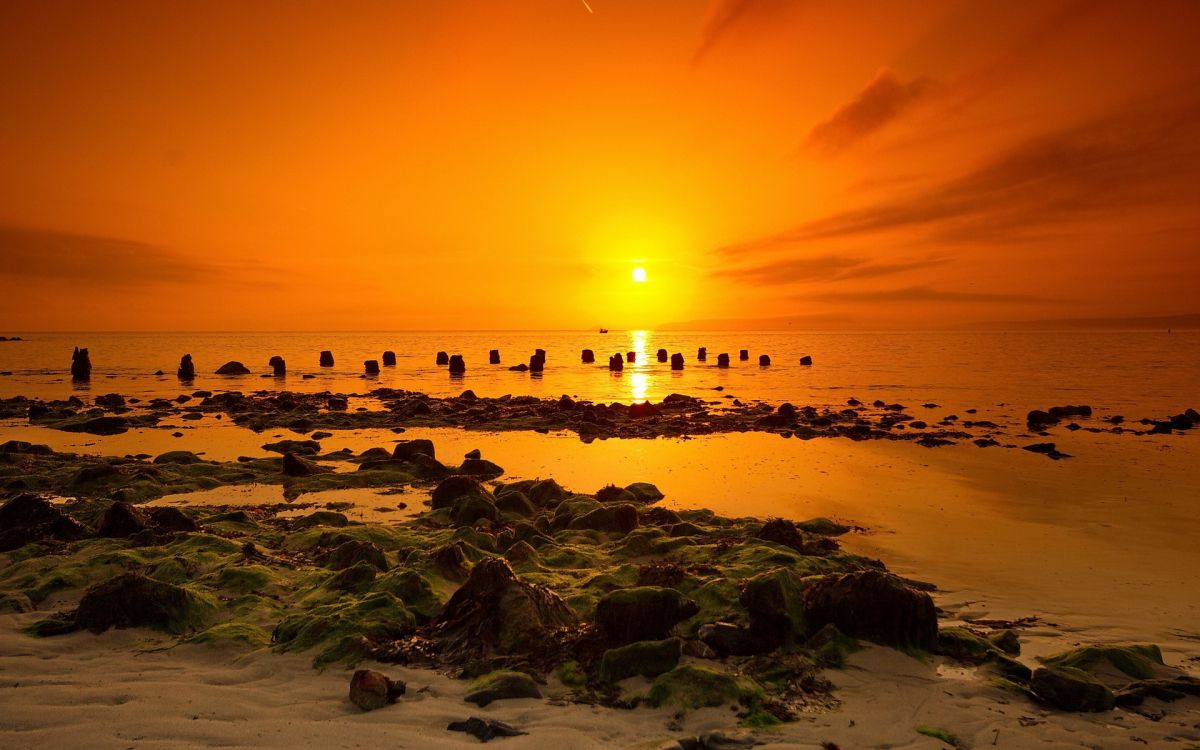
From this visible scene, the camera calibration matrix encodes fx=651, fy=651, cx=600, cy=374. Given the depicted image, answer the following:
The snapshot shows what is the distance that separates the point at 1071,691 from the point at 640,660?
381 centimetres

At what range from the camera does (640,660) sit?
6.37 metres

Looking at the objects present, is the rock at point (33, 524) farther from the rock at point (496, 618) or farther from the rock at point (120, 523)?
the rock at point (496, 618)

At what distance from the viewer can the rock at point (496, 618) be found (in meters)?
6.73

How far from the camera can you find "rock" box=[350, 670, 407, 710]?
18.4ft

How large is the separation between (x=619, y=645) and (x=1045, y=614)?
5428 mm

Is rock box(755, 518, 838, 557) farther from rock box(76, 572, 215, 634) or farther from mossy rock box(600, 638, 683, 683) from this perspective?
rock box(76, 572, 215, 634)

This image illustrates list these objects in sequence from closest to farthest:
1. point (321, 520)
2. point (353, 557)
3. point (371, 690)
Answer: point (371, 690), point (353, 557), point (321, 520)

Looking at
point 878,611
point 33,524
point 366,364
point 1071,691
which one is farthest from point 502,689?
point 366,364

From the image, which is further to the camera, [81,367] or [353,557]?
[81,367]

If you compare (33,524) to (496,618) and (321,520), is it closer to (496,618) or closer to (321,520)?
(321,520)

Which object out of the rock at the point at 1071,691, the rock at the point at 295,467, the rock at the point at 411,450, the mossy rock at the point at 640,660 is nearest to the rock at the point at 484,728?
the mossy rock at the point at 640,660

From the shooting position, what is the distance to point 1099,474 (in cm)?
1720

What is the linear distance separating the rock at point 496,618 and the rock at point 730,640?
4.97ft

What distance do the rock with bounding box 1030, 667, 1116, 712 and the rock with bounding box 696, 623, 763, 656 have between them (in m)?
2.50
